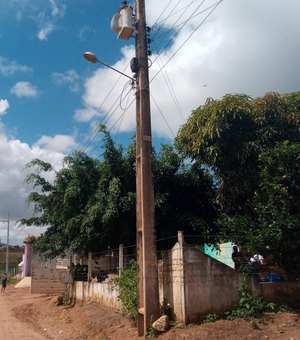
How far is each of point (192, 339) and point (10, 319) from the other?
1016cm

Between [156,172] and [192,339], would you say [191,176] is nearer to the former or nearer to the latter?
[156,172]

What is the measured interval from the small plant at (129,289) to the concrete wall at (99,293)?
3.40 ft

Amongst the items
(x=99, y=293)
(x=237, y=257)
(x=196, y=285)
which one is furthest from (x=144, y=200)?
(x=99, y=293)

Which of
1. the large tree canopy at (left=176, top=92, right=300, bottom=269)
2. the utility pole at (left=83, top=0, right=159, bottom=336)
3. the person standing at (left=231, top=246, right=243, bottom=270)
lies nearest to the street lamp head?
the utility pole at (left=83, top=0, right=159, bottom=336)

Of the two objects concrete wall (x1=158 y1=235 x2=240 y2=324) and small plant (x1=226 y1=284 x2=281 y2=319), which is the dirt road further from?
small plant (x1=226 y1=284 x2=281 y2=319)

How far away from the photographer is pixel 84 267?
1914 cm

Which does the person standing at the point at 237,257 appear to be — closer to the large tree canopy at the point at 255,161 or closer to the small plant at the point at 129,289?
the large tree canopy at the point at 255,161

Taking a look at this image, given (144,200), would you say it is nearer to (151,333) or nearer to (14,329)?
(151,333)

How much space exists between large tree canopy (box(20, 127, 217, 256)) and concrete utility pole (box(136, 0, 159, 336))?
4.15 metres

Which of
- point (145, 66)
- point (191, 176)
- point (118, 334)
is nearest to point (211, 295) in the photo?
point (118, 334)

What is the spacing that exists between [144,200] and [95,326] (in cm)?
442

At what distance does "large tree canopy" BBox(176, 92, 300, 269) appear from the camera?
10.7 metres

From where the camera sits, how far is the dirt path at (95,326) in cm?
899

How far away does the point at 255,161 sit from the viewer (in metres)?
12.4
